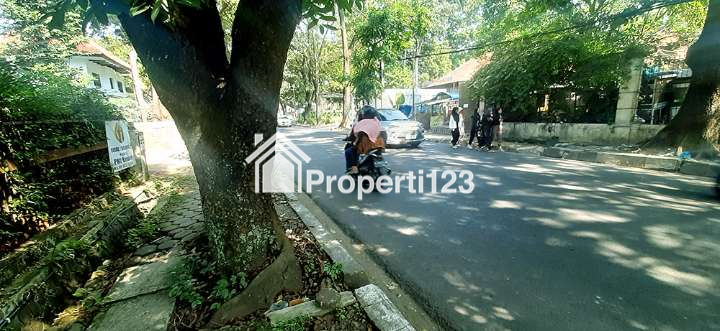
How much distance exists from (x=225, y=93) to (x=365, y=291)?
1.99 meters

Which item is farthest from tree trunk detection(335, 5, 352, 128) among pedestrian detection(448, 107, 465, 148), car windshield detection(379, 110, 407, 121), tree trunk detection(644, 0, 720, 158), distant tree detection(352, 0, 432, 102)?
tree trunk detection(644, 0, 720, 158)

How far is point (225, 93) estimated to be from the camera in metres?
2.39

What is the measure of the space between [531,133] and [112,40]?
32.1 meters

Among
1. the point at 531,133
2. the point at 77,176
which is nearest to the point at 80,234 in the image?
the point at 77,176

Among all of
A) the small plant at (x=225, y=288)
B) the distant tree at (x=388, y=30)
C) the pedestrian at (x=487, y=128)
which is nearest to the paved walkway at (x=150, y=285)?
the small plant at (x=225, y=288)

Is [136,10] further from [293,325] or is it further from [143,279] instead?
[143,279]

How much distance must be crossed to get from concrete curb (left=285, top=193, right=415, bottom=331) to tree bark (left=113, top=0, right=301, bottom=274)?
817mm

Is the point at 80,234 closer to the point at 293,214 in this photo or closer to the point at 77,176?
the point at 77,176

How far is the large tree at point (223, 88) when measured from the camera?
2.21 m

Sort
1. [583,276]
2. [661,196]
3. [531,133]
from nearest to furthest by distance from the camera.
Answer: [583,276] → [661,196] → [531,133]

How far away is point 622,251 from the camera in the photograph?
3301 mm

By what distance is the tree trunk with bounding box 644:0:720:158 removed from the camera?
7.27 meters

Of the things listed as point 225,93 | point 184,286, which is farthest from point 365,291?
point 225,93

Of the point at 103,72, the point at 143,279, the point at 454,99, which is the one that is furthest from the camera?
the point at 454,99
